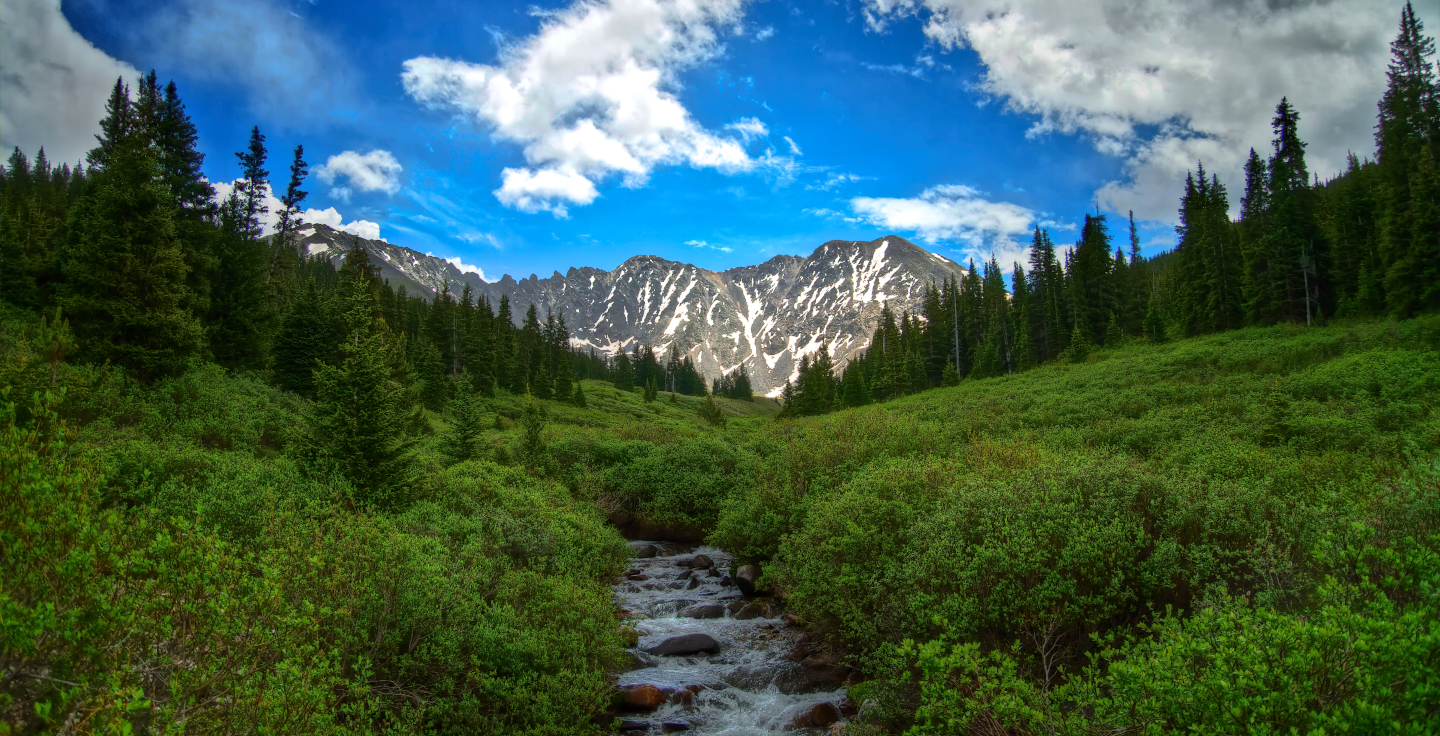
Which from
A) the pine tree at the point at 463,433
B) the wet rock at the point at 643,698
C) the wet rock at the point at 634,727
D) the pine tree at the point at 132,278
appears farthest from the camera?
the pine tree at the point at 463,433

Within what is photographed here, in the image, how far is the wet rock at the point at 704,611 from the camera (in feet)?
58.3

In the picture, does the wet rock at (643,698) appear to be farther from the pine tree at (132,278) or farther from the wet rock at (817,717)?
the pine tree at (132,278)

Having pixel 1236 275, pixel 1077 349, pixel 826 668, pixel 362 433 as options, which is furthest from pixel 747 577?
pixel 1236 275

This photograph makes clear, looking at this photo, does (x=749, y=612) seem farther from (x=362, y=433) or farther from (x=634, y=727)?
(x=362, y=433)

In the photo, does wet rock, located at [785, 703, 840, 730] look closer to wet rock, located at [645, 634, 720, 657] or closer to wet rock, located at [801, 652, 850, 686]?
wet rock, located at [801, 652, 850, 686]

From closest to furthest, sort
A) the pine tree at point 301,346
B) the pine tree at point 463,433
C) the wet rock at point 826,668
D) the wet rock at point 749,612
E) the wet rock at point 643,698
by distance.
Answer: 1. the wet rock at point 643,698
2. the wet rock at point 826,668
3. the wet rock at point 749,612
4. the pine tree at point 463,433
5. the pine tree at point 301,346

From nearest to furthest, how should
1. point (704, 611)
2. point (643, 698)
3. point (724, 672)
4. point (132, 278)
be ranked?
point (643, 698) → point (724, 672) → point (704, 611) → point (132, 278)

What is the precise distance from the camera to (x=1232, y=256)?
55375mm

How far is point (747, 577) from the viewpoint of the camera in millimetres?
19312

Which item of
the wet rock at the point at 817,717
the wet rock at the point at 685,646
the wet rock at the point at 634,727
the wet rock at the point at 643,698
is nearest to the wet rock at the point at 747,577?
the wet rock at the point at 685,646

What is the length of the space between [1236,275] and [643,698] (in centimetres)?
6618

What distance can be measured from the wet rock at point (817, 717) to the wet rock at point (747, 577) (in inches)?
285

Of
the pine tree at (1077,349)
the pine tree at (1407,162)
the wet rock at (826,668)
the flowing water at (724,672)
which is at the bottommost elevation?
the flowing water at (724,672)

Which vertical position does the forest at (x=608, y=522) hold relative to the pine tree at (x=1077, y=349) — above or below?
below
